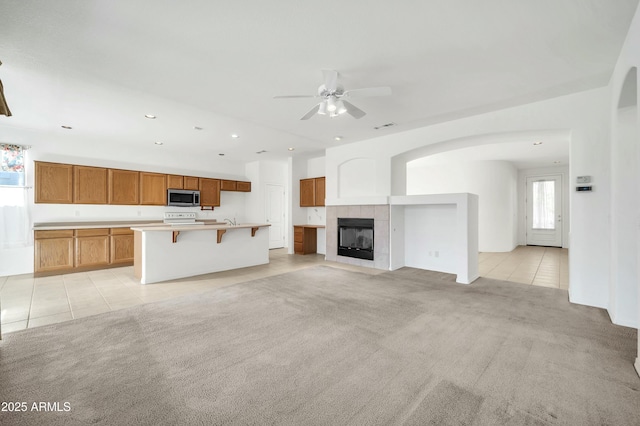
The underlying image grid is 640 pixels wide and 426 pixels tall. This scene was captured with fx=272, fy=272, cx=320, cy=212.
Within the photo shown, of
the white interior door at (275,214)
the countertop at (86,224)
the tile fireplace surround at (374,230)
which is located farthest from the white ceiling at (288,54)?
the white interior door at (275,214)

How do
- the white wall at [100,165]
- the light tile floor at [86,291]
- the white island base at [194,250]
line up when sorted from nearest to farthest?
the light tile floor at [86,291] < the white island base at [194,250] < the white wall at [100,165]

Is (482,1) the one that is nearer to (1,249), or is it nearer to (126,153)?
(126,153)

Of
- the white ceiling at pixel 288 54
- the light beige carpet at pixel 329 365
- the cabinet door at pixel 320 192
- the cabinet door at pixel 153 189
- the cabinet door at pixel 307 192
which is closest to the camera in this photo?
the light beige carpet at pixel 329 365

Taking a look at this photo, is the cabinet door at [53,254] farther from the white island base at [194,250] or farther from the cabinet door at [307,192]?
the cabinet door at [307,192]

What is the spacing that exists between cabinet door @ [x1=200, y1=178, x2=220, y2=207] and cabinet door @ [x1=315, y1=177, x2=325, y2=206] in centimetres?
292

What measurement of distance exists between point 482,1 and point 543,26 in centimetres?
74

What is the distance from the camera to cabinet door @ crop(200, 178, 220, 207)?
769 cm

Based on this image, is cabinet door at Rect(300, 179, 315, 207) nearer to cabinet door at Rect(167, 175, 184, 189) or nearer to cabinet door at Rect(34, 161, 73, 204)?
cabinet door at Rect(167, 175, 184, 189)

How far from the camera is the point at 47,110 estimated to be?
432 cm

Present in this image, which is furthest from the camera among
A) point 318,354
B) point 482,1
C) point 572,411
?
point 318,354

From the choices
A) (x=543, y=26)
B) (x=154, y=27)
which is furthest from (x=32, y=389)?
(x=543, y=26)

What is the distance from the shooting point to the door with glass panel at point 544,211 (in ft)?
29.6

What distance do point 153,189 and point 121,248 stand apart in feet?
5.28

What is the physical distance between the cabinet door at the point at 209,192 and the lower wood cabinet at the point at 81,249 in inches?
80.8
